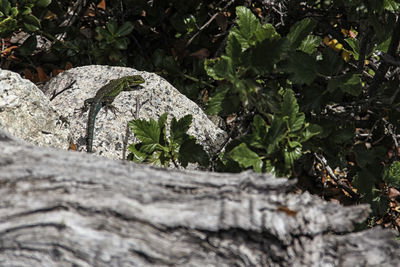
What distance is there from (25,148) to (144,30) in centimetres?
273

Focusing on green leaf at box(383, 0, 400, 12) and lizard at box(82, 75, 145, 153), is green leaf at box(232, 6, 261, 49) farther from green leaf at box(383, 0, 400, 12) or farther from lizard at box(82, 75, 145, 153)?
lizard at box(82, 75, 145, 153)

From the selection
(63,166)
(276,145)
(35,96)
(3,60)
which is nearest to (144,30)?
(3,60)

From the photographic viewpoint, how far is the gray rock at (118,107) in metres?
3.30

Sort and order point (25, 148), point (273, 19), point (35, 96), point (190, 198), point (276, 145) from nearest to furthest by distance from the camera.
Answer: point (190, 198), point (25, 148), point (276, 145), point (35, 96), point (273, 19)

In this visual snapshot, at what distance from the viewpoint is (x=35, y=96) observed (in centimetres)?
289

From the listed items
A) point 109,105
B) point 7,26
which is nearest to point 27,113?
point 109,105

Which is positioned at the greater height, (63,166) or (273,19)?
(273,19)

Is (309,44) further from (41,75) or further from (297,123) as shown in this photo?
(41,75)

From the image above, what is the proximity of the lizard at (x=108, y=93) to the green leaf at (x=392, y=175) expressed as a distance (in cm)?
192

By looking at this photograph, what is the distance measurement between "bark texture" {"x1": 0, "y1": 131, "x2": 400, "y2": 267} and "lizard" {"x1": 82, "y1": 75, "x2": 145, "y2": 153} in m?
1.62

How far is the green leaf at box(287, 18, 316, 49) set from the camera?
2.23 m

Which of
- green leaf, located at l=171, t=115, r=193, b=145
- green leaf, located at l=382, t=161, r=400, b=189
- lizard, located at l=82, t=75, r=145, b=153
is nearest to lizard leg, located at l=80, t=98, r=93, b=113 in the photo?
lizard, located at l=82, t=75, r=145, b=153

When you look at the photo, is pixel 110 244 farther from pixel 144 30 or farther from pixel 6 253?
pixel 144 30

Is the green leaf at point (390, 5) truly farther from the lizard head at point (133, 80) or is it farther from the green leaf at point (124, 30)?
the green leaf at point (124, 30)
